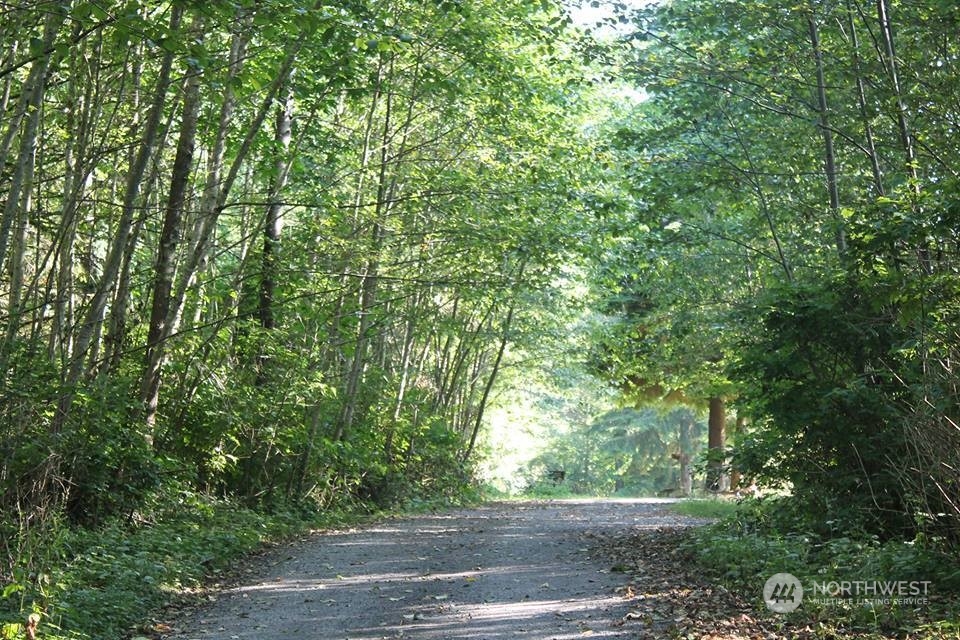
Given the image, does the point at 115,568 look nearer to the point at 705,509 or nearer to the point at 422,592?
the point at 422,592

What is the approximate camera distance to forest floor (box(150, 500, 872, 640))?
6.95 meters

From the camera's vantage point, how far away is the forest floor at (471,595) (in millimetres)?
6945

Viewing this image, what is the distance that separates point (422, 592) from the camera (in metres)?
8.62

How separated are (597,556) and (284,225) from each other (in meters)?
9.84

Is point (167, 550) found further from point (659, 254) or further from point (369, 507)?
point (659, 254)

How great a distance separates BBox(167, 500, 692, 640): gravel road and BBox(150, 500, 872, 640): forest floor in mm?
14

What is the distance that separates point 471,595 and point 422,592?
515 millimetres

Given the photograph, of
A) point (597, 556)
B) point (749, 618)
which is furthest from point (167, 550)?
point (749, 618)

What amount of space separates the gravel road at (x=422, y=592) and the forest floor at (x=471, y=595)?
1cm

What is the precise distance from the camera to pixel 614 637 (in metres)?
6.63

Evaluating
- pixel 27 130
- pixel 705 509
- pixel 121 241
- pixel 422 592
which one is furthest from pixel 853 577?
pixel 705 509

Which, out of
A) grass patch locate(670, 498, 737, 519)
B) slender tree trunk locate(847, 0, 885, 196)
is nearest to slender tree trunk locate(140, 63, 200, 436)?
slender tree trunk locate(847, 0, 885, 196)

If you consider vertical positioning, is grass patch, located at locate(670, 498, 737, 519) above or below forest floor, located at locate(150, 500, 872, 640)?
below

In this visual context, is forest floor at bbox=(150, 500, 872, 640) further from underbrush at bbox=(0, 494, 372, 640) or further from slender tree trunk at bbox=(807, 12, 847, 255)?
slender tree trunk at bbox=(807, 12, 847, 255)
